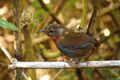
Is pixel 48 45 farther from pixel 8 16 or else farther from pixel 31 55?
pixel 31 55

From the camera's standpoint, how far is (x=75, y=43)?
99.3 inches

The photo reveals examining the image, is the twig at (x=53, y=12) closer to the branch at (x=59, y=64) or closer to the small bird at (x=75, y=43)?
the small bird at (x=75, y=43)

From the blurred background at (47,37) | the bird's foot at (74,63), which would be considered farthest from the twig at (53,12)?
the bird's foot at (74,63)

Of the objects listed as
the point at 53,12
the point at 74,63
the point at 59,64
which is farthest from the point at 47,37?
the point at 59,64

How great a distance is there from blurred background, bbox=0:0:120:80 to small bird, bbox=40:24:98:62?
0.22 metres

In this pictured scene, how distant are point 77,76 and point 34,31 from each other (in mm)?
515

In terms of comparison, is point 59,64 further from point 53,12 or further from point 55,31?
point 53,12

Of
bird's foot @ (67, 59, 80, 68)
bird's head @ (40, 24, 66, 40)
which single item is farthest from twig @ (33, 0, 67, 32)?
bird's foot @ (67, 59, 80, 68)

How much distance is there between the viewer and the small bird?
8.06 ft

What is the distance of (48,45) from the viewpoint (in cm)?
432

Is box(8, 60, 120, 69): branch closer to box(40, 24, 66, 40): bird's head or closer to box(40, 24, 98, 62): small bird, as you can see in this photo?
box(40, 24, 98, 62): small bird

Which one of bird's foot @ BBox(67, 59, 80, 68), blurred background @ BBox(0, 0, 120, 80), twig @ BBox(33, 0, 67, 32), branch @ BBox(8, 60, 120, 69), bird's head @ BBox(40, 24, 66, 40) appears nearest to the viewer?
branch @ BBox(8, 60, 120, 69)

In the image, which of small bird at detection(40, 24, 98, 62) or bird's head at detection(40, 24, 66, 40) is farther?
bird's head at detection(40, 24, 66, 40)

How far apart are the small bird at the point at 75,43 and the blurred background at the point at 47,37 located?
22cm
